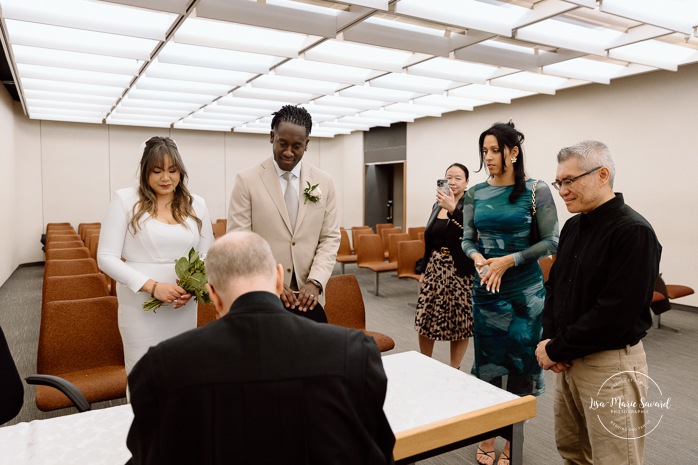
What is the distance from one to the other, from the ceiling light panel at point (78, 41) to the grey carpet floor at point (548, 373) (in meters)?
3.09

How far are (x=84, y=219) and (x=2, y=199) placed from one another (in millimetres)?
3287

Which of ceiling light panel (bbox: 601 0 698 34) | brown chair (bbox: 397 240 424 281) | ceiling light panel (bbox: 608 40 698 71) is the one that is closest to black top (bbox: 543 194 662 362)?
ceiling light panel (bbox: 601 0 698 34)

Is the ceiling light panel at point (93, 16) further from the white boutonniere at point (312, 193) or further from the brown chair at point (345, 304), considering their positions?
the white boutonniere at point (312, 193)

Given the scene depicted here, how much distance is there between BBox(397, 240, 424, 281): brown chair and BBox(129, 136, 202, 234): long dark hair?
4451 mm

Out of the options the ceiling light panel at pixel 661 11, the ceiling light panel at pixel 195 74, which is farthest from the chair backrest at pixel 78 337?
the ceiling light panel at pixel 661 11

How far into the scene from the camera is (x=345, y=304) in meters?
3.69

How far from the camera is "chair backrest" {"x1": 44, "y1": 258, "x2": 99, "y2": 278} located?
4535 mm

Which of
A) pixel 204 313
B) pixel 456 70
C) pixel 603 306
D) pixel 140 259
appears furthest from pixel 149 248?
pixel 456 70

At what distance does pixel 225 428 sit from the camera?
0.90 m

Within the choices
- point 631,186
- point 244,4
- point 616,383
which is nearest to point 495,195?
point 616,383

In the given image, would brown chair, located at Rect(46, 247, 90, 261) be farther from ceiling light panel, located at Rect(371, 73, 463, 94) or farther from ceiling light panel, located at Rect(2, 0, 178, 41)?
ceiling light panel, located at Rect(371, 73, 463, 94)

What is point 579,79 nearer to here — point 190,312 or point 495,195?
point 495,195

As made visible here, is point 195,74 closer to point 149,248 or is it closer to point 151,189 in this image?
point 151,189

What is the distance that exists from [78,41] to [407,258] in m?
4.63
